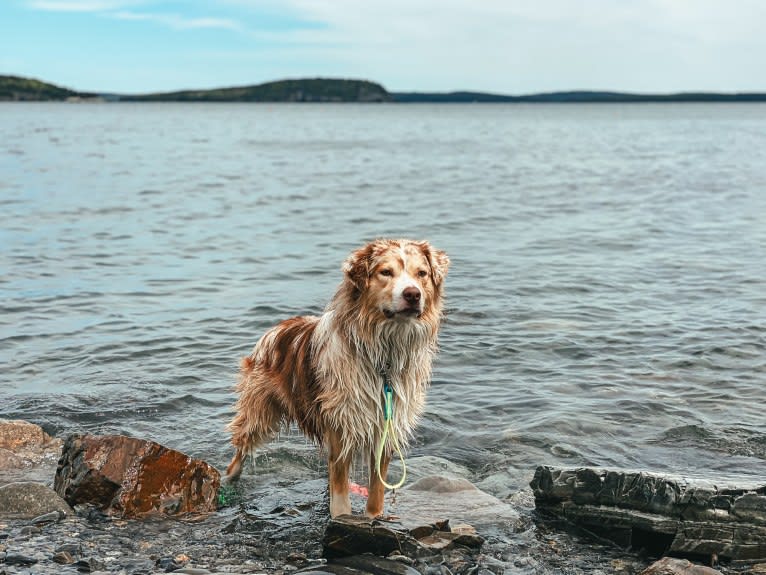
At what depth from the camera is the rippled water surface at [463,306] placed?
9.75 m

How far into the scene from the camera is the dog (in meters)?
6.50

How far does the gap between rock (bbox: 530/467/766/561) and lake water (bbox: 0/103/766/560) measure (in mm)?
1259

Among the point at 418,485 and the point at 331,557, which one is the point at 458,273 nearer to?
the point at 418,485

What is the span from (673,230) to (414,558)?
2051cm

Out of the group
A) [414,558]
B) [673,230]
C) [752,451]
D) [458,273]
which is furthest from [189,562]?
[673,230]

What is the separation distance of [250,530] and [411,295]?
7.72ft

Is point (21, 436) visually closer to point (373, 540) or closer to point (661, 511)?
point (373, 540)

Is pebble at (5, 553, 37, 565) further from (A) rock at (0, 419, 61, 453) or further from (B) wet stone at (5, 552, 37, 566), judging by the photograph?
(A) rock at (0, 419, 61, 453)

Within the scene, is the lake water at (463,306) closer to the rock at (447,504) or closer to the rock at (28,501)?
the rock at (447,504)

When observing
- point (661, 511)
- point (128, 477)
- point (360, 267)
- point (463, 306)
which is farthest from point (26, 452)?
point (463, 306)

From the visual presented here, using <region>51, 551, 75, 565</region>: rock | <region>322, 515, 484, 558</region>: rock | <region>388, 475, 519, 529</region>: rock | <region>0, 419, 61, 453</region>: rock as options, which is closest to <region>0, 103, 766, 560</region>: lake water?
<region>0, 419, 61, 453</region>: rock

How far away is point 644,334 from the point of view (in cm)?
1357

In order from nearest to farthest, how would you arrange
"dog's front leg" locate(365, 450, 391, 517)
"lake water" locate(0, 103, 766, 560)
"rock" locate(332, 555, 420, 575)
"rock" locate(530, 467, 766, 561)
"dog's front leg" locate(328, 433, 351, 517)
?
"rock" locate(332, 555, 420, 575), "rock" locate(530, 467, 766, 561), "dog's front leg" locate(328, 433, 351, 517), "dog's front leg" locate(365, 450, 391, 517), "lake water" locate(0, 103, 766, 560)

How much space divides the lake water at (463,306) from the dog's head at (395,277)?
2.71m
